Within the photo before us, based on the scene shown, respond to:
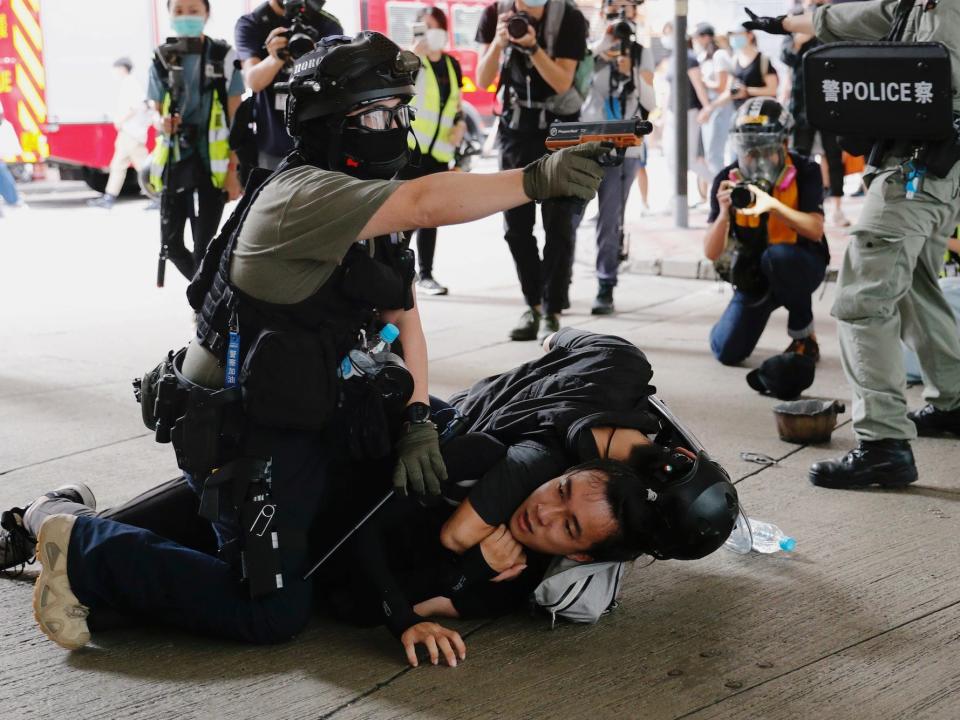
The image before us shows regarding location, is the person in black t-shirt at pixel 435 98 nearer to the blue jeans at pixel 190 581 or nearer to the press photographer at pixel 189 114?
the press photographer at pixel 189 114

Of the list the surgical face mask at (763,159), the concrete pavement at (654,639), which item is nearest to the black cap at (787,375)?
the concrete pavement at (654,639)

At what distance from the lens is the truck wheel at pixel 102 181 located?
46.8 ft

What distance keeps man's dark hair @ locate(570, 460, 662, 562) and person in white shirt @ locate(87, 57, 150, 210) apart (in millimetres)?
11136

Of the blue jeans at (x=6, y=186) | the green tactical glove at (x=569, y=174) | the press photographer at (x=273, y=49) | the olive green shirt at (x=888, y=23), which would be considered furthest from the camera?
the blue jeans at (x=6, y=186)

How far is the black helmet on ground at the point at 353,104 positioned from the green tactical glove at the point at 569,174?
1.91ft

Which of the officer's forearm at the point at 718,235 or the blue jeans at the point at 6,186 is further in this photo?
the blue jeans at the point at 6,186

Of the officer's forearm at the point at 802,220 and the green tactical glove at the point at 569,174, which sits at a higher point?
the green tactical glove at the point at 569,174

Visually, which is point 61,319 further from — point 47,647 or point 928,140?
point 928,140

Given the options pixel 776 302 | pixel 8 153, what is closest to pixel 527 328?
pixel 776 302

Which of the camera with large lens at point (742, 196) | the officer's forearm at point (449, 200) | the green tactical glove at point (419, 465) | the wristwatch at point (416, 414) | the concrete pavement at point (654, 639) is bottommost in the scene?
the concrete pavement at point (654, 639)

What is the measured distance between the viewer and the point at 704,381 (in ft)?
18.8

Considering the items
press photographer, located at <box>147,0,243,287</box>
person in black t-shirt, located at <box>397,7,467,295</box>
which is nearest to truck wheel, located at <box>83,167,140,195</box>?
person in black t-shirt, located at <box>397,7,467,295</box>

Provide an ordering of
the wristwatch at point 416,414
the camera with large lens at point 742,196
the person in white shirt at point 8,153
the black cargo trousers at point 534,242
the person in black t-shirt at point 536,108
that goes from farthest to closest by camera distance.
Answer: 1. the person in white shirt at point 8,153
2. the black cargo trousers at point 534,242
3. the person in black t-shirt at point 536,108
4. the camera with large lens at point 742,196
5. the wristwatch at point 416,414

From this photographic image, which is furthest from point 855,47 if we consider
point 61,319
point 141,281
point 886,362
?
point 141,281
